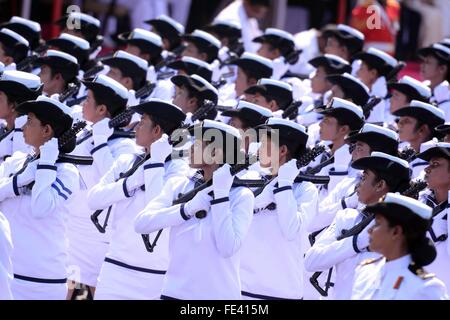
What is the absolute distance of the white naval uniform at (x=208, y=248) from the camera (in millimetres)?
7570

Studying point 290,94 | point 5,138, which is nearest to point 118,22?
point 290,94

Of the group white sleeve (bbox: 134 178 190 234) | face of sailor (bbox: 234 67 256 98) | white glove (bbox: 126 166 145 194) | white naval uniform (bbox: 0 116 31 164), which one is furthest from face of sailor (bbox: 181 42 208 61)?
white sleeve (bbox: 134 178 190 234)

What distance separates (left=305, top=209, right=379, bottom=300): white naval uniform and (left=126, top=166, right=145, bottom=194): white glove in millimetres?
1498

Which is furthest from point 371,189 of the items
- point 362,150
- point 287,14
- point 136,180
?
point 287,14

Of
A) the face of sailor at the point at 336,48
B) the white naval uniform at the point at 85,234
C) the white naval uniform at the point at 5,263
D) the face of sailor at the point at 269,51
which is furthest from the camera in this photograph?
the face of sailor at the point at 336,48

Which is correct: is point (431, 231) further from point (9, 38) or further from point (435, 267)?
point (9, 38)

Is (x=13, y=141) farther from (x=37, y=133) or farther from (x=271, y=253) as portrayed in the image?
(x=271, y=253)

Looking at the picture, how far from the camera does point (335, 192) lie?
913 cm

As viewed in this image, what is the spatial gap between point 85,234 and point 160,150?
5.13 ft

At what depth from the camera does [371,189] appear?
7.89 meters

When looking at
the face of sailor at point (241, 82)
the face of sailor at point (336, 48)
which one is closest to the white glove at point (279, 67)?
the face of sailor at point (336, 48)

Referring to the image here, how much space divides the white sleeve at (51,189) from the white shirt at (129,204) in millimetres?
471

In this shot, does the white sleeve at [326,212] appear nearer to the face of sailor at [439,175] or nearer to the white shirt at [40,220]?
the face of sailor at [439,175]

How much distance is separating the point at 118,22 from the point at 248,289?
10.2 meters
